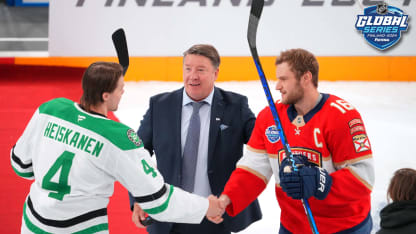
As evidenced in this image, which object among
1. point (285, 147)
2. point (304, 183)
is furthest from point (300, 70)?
point (304, 183)

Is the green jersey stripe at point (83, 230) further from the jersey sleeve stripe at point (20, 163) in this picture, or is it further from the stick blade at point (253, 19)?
the stick blade at point (253, 19)

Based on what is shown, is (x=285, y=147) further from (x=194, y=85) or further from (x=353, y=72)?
(x=353, y=72)

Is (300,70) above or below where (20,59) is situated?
above

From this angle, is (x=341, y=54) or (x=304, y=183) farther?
(x=341, y=54)

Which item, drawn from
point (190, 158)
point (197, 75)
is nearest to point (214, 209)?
point (190, 158)

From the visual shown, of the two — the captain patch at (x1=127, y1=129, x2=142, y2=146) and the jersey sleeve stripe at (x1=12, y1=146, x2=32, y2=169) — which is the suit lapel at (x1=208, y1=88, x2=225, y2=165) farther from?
the jersey sleeve stripe at (x1=12, y1=146, x2=32, y2=169)

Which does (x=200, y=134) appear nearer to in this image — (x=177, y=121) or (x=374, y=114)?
(x=177, y=121)

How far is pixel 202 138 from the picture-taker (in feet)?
9.30

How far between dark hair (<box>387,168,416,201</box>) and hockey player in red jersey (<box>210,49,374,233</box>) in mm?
212

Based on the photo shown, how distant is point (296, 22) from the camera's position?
6.77m

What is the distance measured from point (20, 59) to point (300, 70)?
7448 millimetres

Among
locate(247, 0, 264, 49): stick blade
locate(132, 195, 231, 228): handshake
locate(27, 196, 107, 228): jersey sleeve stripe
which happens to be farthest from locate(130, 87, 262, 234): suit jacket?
locate(27, 196, 107, 228): jersey sleeve stripe

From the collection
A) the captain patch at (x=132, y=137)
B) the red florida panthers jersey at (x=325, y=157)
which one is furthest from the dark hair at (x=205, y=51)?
the captain patch at (x=132, y=137)

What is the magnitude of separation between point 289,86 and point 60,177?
0.99 metres
